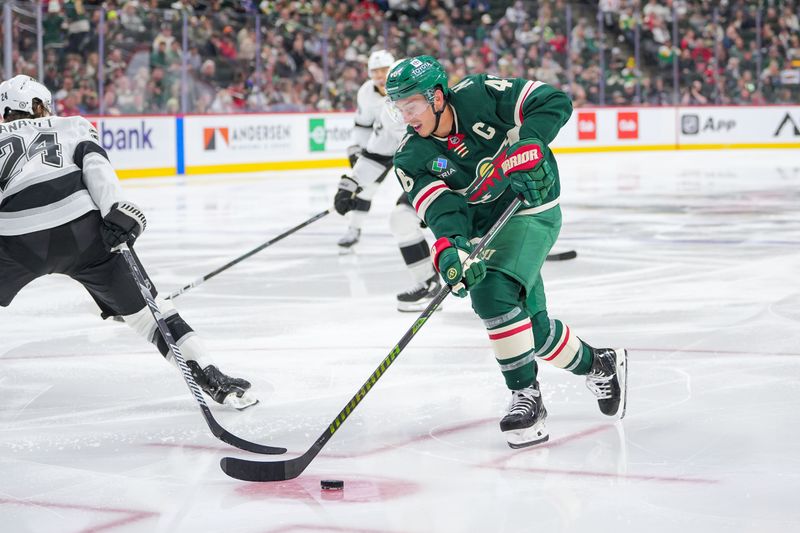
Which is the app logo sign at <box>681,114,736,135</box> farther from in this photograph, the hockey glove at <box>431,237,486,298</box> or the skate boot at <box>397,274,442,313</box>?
the hockey glove at <box>431,237,486,298</box>

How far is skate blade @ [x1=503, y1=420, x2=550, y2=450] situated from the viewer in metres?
3.10

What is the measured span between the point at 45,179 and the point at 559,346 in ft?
4.98

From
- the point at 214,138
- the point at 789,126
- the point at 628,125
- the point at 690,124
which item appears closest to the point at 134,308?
the point at 214,138

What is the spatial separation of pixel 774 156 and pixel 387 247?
9921 mm

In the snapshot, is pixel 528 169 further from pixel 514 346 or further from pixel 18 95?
pixel 18 95

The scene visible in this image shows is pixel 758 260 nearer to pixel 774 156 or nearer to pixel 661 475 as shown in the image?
pixel 661 475

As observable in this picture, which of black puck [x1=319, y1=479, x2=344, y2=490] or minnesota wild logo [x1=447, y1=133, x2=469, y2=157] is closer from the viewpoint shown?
black puck [x1=319, y1=479, x2=344, y2=490]

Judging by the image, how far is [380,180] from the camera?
21.1 feet

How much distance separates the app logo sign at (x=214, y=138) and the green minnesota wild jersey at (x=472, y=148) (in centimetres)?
1058

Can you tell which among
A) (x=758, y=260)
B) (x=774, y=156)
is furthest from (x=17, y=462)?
(x=774, y=156)

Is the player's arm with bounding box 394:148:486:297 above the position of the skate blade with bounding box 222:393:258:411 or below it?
above

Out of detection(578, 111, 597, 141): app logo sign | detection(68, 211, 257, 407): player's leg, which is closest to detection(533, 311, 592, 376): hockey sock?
detection(68, 211, 257, 407): player's leg

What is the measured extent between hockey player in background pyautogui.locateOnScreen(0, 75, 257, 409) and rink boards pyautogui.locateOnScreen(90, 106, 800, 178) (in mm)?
8802

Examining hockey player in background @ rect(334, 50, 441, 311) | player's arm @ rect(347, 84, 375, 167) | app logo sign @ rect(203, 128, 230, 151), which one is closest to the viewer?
hockey player in background @ rect(334, 50, 441, 311)
